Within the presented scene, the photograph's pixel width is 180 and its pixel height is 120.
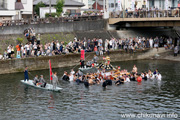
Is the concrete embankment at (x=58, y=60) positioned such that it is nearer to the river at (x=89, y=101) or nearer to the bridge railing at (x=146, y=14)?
the river at (x=89, y=101)

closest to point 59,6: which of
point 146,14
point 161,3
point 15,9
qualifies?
point 15,9

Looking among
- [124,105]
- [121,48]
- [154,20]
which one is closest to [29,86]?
[124,105]

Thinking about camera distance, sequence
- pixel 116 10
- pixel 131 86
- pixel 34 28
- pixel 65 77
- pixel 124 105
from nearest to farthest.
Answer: pixel 124 105 → pixel 131 86 → pixel 65 77 → pixel 34 28 → pixel 116 10

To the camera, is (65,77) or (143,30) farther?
(143,30)

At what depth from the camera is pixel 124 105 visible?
1325 inches

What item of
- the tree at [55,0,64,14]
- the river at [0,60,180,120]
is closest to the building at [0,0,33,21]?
the tree at [55,0,64,14]

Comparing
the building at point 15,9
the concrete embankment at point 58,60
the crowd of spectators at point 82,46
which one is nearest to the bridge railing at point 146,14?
the crowd of spectators at point 82,46

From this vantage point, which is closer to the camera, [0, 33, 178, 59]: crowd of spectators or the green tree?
[0, 33, 178, 59]: crowd of spectators

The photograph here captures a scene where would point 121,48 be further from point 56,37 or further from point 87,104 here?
point 87,104

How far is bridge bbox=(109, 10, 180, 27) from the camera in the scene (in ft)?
194

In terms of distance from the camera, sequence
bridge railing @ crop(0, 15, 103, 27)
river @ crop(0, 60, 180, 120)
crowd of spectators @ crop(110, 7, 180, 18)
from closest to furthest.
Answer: river @ crop(0, 60, 180, 120), bridge railing @ crop(0, 15, 103, 27), crowd of spectators @ crop(110, 7, 180, 18)

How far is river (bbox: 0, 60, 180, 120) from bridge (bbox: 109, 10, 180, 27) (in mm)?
16114

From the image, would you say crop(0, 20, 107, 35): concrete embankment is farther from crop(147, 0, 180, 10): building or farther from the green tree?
the green tree

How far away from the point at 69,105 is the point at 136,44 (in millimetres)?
30636
